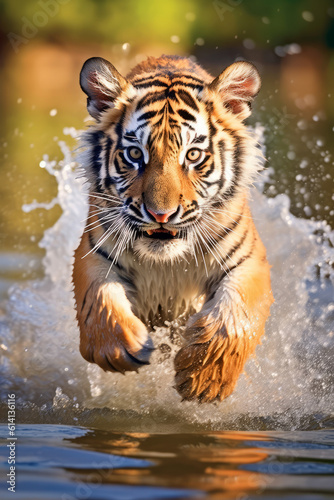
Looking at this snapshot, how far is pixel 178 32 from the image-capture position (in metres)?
9.55

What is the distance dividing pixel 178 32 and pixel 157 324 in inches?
305

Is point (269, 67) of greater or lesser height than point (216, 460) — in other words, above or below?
above

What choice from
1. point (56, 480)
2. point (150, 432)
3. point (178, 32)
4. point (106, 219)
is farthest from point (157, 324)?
point (178, 32)

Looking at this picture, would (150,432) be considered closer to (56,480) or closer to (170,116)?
(56,480)

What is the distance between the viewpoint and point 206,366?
201 centimetres

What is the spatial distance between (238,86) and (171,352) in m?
0.77

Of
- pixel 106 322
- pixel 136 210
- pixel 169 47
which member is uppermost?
pixel 169 47

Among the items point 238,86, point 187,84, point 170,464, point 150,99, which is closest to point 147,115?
point 150,99

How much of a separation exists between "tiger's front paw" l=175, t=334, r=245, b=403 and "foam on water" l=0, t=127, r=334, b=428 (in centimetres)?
7

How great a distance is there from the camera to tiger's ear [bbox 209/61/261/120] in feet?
7.03

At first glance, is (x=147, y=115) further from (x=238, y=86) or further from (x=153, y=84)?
(x=238, y=86)

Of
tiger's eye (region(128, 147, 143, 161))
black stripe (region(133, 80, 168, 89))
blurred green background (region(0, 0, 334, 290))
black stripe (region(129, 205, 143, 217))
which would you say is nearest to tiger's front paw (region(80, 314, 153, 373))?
black stripe (region(129, 205, 143, 217))

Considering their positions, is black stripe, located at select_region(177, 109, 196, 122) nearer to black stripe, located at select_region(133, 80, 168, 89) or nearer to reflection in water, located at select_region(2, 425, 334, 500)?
black stripe, located at select_region(133, 80, 168, 89)

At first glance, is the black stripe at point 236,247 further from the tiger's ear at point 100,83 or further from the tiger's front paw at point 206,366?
the tiger's ear at point 100,83
